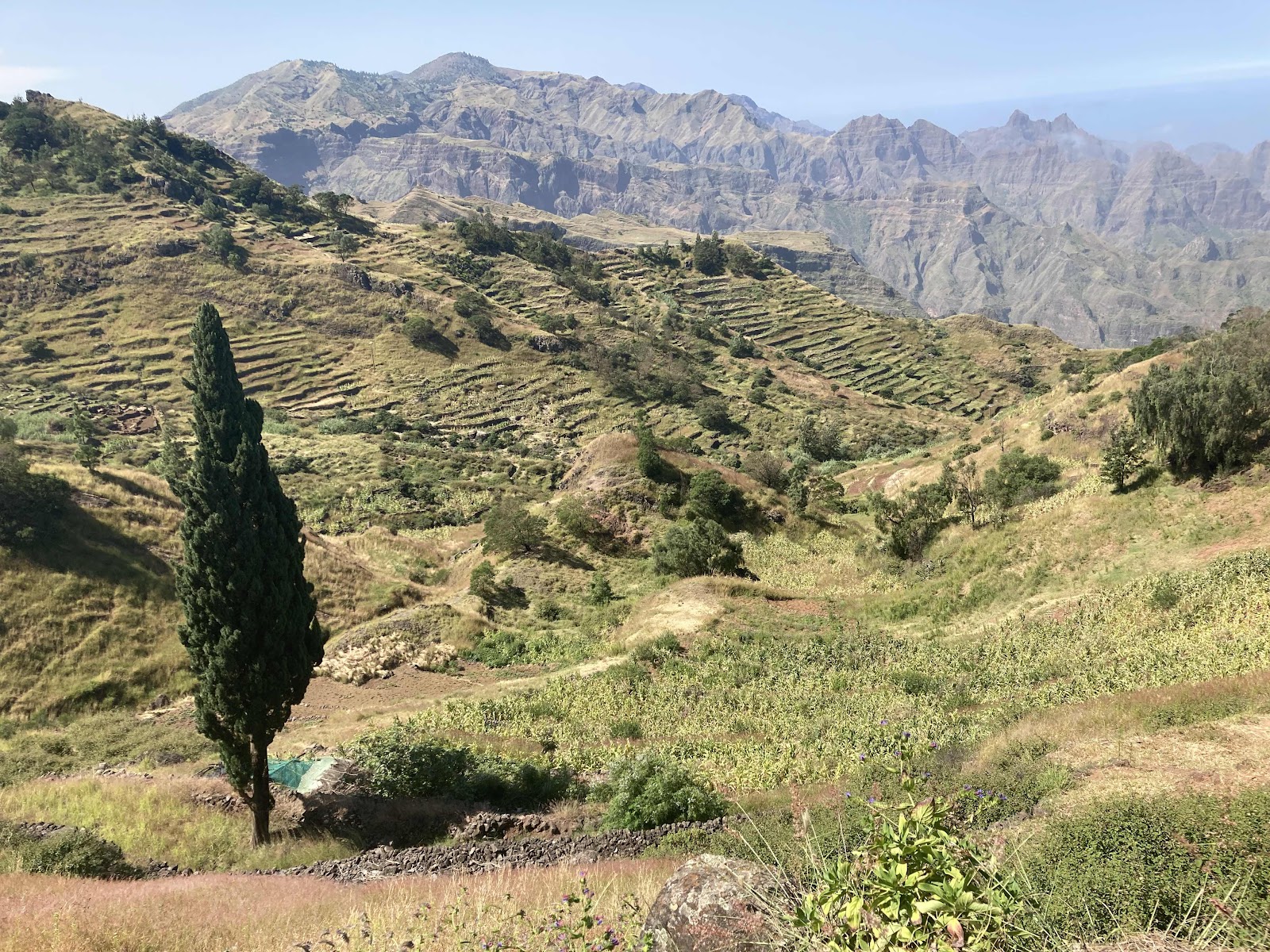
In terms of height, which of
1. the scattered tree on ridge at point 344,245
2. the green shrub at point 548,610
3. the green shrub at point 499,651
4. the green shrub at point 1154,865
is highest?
the scattered tree on ridge at point 344,245

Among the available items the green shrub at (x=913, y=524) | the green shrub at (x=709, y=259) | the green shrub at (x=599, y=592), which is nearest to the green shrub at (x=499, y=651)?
the green shrub at (x=599, y=592)

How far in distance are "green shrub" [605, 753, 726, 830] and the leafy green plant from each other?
834cm

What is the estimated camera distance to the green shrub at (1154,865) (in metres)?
5.04

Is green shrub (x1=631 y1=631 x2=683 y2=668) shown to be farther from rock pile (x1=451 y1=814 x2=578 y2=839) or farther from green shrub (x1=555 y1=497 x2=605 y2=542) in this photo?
green shrub (x1=555 y1=497 x2=605 y2=542)

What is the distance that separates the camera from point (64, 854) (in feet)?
33.9

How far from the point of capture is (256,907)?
26.0 feet

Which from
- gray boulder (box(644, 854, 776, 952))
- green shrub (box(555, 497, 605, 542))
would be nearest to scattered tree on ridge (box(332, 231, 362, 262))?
green shrub (box(555, 497, 605, 542))

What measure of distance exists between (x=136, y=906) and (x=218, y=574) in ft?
20.4

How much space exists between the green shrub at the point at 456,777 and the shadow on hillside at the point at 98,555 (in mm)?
17884

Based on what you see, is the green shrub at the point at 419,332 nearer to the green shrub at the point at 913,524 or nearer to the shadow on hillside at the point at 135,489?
the shadow on hillside at the point at 135,489

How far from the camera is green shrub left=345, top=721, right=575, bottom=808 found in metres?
14.8

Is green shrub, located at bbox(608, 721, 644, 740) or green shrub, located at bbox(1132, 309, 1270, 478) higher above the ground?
green shrub, located at bbox(1132, 309, 1270, 478)

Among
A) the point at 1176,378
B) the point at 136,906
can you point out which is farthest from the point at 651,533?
the point at 136,906

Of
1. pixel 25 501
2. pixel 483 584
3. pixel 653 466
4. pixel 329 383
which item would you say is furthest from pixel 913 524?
pixel 329 383
